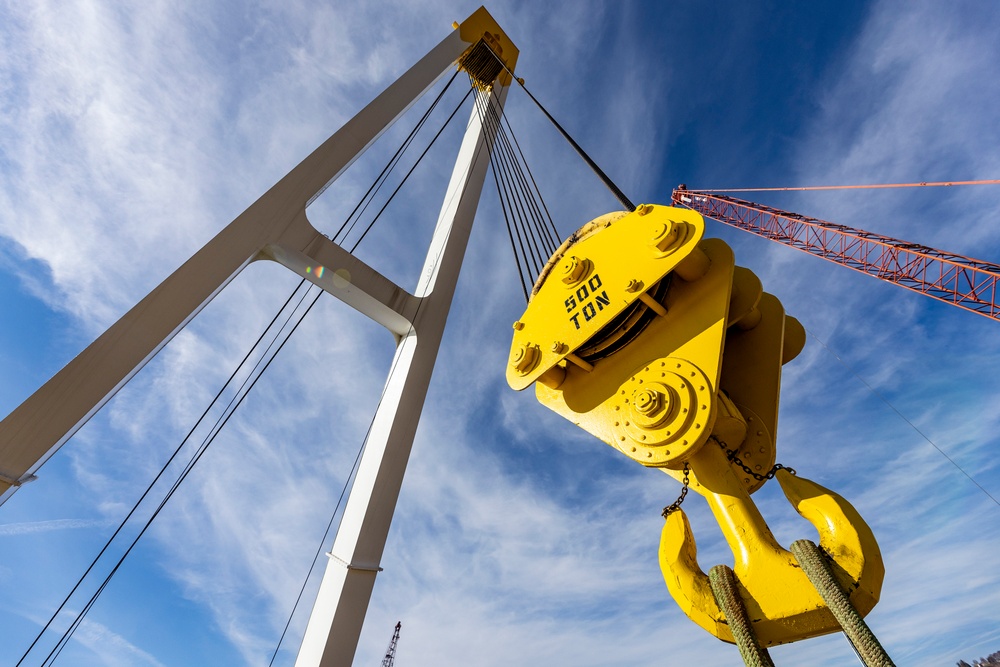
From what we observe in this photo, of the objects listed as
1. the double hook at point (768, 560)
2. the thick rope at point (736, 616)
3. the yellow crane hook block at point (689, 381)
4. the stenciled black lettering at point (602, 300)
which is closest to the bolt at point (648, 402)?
the yellow crane hook block at point (689, 381)

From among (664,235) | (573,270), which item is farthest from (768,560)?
(573,270)

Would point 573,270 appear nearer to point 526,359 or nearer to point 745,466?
point 526,359

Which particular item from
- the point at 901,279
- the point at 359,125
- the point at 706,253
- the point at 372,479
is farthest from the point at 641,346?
the point at 901,279

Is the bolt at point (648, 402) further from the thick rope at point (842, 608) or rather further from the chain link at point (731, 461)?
the thick rope at point (842, 608)

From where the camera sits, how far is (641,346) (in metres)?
2.06

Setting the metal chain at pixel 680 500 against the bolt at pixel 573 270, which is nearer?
the metal chain at pixel 680 500

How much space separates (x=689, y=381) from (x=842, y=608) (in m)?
0.76

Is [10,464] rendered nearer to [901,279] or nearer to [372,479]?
[372,479]

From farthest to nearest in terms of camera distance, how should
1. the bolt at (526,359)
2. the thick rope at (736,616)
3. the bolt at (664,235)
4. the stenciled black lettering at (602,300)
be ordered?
the bolt at (526,359), the stenciled black lettering at (602,300), the bolt at (664,235), the thick rope at (736,616)

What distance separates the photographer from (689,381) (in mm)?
1737

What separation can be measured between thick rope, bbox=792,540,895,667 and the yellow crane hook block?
0.36ft

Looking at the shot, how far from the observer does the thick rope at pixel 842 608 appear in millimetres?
1229

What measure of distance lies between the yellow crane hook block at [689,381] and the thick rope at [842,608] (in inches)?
4.4

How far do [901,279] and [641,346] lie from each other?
85.5ft
